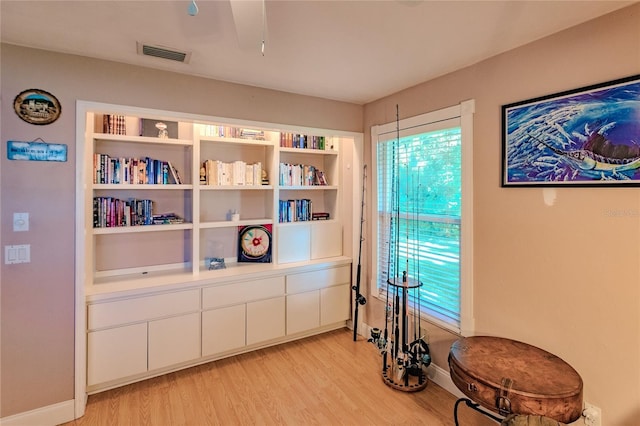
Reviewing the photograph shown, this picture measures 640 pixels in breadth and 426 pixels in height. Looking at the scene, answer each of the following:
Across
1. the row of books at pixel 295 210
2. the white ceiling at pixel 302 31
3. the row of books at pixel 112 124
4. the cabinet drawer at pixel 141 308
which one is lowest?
the cabinet drawer at pixel 141 308

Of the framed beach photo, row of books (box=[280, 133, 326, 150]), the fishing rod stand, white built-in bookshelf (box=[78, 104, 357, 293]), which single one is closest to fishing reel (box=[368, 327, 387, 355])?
the fishing rod stand

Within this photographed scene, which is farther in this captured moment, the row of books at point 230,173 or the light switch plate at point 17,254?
the row of books at point 230,173

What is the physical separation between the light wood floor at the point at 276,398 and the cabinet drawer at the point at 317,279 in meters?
0.65

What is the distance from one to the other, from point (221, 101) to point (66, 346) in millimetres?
2107

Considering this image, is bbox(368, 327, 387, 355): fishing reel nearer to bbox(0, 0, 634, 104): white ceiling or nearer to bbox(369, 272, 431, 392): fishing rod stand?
bbox(369, 272, 431, 392): fishing rod stand

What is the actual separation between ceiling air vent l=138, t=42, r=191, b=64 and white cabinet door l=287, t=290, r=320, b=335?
7.28 ft

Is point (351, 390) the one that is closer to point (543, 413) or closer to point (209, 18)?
point (543, 413)

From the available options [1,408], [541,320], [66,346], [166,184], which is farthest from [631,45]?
[1,408]

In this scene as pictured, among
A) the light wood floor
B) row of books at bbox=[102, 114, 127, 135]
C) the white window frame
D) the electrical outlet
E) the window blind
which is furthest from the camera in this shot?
row of books at bbox=[102, 114, 127, 135]

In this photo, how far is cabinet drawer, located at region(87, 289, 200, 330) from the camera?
2324mm

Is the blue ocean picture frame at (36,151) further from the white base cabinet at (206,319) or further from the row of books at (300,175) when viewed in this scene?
the row of books at (300,175)

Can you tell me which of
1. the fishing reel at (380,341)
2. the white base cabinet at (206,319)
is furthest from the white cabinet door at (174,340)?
the fishing reel at (380,341)

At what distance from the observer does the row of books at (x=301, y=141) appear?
10.9 feet

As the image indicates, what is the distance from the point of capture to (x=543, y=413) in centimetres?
144
